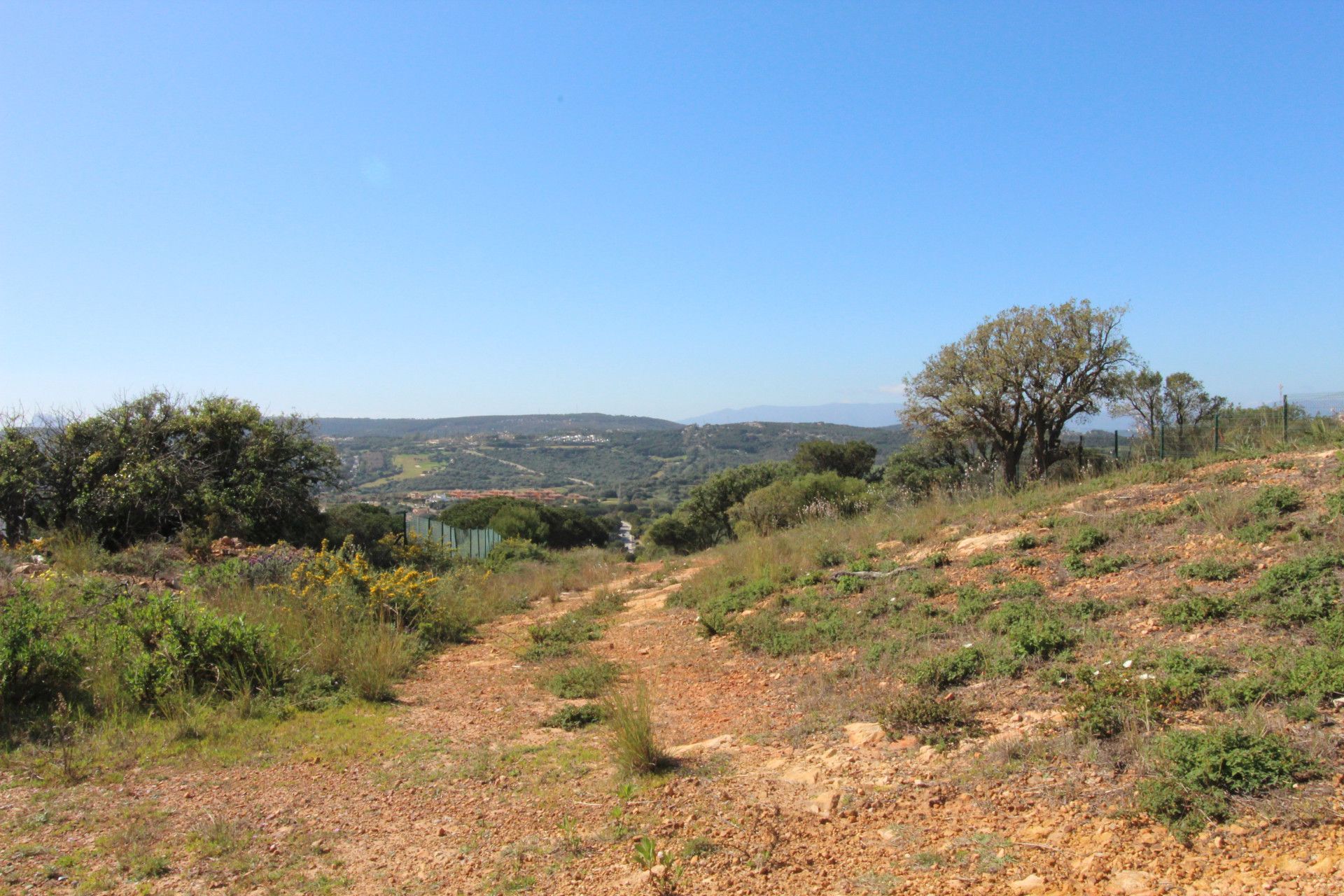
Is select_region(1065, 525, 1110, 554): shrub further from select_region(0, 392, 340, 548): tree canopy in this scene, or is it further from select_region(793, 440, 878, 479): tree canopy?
select_region(793, 440, 878, 479): tree canopy

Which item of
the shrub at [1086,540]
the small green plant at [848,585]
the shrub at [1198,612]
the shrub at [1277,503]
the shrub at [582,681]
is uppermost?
the shrub at [1277,503]

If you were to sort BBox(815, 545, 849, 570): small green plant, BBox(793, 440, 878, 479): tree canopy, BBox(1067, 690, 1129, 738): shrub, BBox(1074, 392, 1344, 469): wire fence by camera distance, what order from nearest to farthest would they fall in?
BBox(1067, 690, 1129, 738): shrub < BBox(815, 545, 849, 570): small green plant < BBox(1074, 392, 1344, 469): wire fence < BBox(793, 440, 878, 479): tree canopy

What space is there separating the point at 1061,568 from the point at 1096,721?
4017 millimetres

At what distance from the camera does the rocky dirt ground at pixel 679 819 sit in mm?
3293

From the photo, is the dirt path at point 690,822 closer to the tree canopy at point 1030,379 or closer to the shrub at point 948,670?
the shrub at point 948,670

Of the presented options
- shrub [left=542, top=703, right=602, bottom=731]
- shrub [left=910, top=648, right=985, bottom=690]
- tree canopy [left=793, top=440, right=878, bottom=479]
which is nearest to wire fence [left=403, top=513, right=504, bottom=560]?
shrub [left=542, top=703, right=602, bottom=731]

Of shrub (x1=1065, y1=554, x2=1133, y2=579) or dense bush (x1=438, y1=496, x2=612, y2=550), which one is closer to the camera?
shrub (x1=1065, y1=554, x2=1133, y2=579)

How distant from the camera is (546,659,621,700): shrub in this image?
7.03 metres

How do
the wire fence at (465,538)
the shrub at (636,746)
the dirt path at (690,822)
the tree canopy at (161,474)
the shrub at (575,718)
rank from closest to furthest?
the dirt path at (690,822) → the shrub at (636,746) → the shrub at (575,718) → the tree canopy at (161,474) → the wire fence at (465,538)

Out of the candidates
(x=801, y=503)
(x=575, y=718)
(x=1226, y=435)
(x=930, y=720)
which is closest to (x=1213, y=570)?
(x=930, y=720)

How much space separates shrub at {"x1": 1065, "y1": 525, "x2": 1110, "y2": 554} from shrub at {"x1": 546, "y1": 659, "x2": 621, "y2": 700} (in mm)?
5073

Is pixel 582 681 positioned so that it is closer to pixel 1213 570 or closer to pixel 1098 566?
pixel 1098 566

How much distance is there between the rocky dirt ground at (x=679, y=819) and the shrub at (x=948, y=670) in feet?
0.96

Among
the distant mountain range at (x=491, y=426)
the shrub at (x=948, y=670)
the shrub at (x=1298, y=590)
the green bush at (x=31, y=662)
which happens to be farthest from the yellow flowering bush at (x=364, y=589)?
the distant mountain range at (x=491, y=426)
